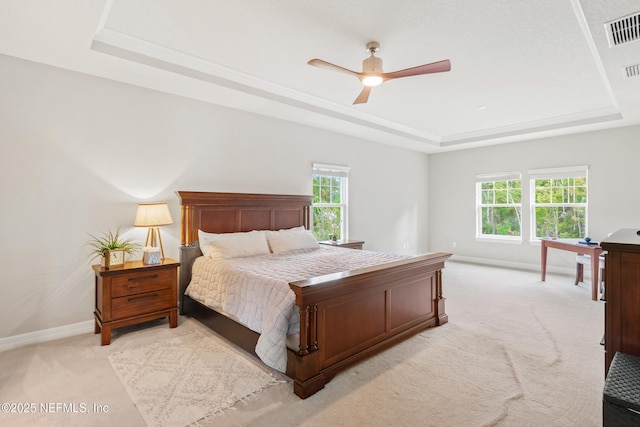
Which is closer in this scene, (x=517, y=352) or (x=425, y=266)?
(x=517, y=352)

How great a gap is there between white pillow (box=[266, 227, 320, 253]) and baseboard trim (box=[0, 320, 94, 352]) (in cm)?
209

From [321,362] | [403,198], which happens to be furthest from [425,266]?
[403,198]

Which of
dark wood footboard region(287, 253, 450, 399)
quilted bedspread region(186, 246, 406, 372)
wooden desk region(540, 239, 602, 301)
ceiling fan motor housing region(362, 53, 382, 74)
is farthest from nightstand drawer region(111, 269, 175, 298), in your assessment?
wooden desk region(540, 239, 602, 301)

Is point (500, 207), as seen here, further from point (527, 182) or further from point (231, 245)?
point (231, 245)

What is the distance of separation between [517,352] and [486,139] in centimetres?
485

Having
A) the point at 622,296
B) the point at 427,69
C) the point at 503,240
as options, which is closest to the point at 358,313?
the point at 622,296

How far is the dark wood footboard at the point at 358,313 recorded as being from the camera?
2.26 metres

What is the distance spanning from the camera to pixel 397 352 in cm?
287

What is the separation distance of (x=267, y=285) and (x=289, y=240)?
173cm

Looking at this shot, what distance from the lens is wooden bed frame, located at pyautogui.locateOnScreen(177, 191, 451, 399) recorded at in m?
2.28

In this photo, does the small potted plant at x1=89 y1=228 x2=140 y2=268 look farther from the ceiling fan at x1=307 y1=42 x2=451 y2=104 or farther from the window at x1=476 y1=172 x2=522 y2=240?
the window at x1=476 y1=172 x2=522 y2=240

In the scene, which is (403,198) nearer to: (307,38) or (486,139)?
(486,139)

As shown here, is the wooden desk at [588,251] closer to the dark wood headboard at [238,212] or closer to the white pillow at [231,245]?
the dark wood headboard at [238,212]

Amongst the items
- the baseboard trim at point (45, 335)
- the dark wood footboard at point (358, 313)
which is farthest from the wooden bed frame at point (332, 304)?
the baseboard trim at point (45, 335)
